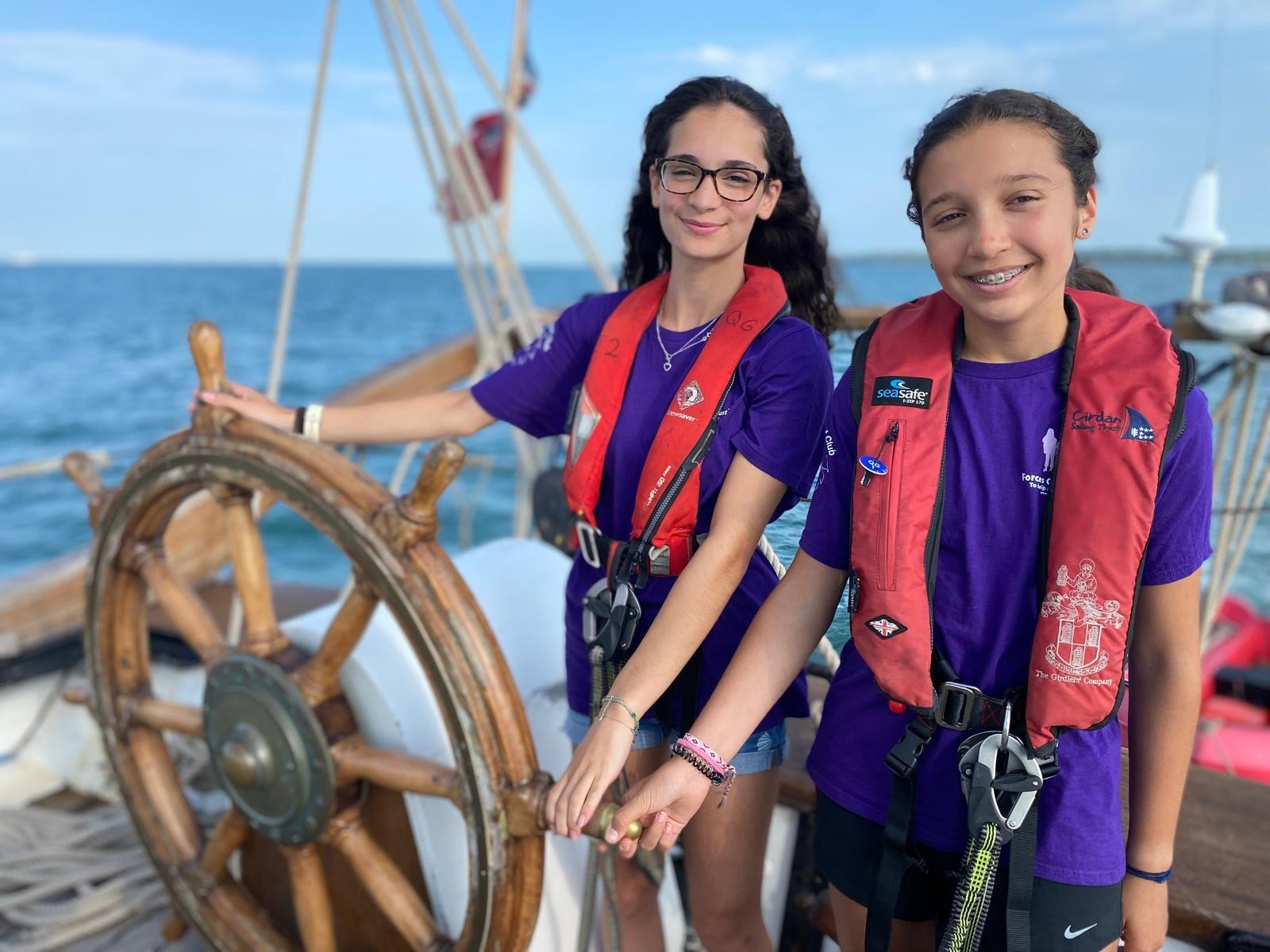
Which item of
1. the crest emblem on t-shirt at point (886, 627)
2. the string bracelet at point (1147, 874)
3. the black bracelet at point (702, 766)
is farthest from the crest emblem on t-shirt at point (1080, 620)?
the black bracelet at point (702, 766)

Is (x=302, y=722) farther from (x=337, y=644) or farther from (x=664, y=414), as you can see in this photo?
(x=664, y=414)

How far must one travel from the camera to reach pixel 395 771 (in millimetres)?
1415

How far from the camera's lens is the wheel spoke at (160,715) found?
166cm

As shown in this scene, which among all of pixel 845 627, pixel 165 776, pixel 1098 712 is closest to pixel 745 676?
pixel 845 627

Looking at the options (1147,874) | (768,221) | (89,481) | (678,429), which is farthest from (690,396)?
(89,481)

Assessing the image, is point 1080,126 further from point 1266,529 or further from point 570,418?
point 1266,529

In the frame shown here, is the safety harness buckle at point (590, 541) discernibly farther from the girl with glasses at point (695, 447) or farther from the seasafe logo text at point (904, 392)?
the seasafe logo text at point (904, 392)

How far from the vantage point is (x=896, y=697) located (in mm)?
988

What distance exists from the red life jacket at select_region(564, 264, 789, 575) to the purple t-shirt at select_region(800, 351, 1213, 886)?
219mm

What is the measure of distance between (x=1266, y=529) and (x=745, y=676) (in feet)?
26.5

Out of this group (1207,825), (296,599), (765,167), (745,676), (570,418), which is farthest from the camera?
(296,599)

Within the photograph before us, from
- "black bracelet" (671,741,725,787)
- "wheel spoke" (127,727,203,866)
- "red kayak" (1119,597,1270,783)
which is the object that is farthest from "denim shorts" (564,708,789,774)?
"red kayak" (1119,597,1270,783)

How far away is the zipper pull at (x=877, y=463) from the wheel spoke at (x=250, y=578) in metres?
0.93

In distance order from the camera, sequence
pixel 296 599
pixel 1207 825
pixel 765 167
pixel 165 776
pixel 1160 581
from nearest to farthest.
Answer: pixel 1160 581 < pixel 765 167 < pixel 1207 825 < pixel 165 776 < pixel 296 599
